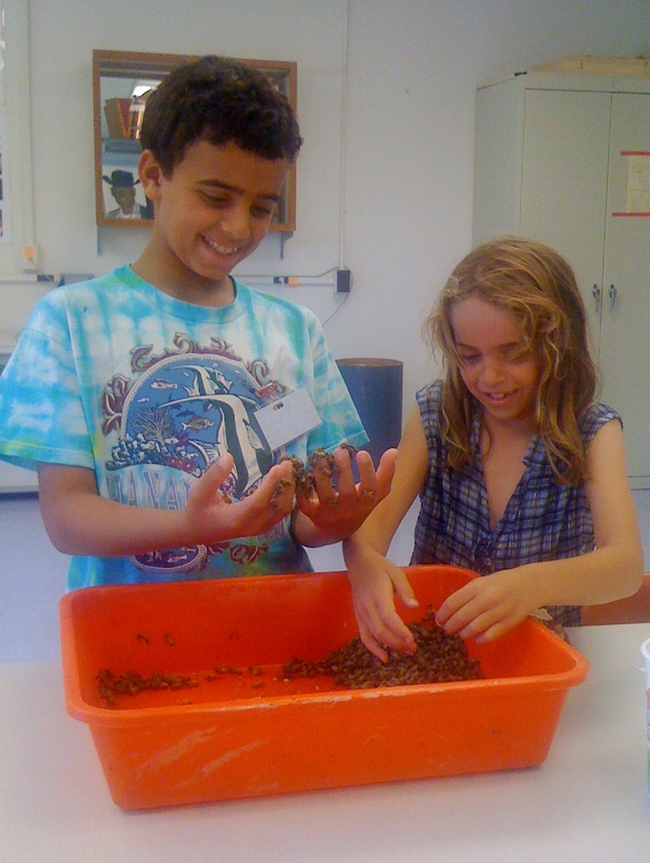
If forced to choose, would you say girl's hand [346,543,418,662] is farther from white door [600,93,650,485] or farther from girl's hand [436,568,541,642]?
white door [600,93,650,485]

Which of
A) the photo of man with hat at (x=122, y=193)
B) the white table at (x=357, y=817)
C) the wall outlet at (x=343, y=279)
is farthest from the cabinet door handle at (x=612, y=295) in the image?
the white table at (x=357, y=817)

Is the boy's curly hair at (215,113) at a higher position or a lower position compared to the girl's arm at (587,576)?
higher

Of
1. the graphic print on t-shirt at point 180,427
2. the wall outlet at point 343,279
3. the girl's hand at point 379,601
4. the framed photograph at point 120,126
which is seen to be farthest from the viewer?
the wall outlet at point 343,279

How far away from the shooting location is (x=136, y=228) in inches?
152

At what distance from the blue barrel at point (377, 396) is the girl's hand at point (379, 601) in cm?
278

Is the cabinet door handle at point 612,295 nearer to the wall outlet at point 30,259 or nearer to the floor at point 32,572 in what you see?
the floor at point 32,572

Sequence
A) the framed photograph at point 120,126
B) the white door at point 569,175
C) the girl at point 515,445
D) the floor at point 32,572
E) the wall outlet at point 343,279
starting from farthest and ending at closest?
the wall outlet at point 343,279 → the white door at point 569,175 → the framed photograph at point 120,126 → the floor at point 32,572 → the girl at point 515,445

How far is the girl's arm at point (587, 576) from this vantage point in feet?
2.92

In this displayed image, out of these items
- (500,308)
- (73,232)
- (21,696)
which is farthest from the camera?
(73,232)

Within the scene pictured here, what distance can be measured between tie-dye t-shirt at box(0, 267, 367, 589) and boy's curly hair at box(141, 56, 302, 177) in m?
0.20

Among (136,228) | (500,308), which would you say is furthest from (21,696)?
(136,228)

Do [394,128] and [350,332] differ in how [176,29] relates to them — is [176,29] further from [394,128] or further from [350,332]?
[350,332]

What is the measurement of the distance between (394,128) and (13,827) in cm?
394

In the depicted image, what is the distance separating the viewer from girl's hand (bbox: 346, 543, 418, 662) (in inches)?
37.0
